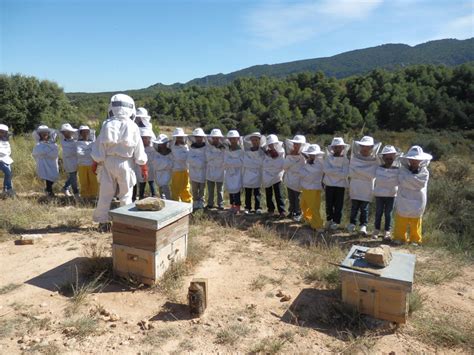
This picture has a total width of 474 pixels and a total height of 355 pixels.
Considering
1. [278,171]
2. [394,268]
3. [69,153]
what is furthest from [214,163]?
[394,268]

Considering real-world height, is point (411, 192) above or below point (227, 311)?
above

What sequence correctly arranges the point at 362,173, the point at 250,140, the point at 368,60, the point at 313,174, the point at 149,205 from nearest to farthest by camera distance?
the point at 149,205
the point at 362,173
the point at 313,174
the point at 250,140
the point at 368,60

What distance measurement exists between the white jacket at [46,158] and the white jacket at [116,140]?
332 centimetres

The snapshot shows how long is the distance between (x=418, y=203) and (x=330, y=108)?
27571mm

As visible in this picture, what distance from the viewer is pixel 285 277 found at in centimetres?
488

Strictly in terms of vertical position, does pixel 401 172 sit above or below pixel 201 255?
above

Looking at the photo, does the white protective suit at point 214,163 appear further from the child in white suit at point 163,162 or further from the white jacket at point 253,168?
the child in white suit at point 163,162

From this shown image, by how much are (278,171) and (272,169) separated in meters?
0.12

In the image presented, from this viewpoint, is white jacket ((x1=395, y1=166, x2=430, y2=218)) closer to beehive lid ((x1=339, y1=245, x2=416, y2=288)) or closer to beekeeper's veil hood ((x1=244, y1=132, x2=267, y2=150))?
beehive lid ((x1=339, y1=245, x2=416, y2=288))

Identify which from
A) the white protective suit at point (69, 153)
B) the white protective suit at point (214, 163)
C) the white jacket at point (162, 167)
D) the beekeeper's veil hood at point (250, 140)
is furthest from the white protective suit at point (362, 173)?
the white protective suit at point (69, 153)

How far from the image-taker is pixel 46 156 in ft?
27.8

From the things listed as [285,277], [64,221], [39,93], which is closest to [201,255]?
[285,277]

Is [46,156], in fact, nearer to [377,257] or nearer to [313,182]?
[313,182]

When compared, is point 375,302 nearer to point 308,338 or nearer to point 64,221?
point 308,338
